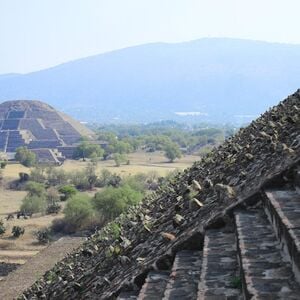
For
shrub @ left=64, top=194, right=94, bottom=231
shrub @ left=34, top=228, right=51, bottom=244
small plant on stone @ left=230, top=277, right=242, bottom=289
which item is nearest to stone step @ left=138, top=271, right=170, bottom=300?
small plant on stone @ left=230, top=277, right=242, bottom=289

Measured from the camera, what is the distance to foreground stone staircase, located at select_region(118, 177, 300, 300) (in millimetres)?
3639

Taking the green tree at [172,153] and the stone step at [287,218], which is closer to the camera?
the stone step at [287,218]

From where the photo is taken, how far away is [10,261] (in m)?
34.8

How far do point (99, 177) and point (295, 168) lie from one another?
69.1 meters

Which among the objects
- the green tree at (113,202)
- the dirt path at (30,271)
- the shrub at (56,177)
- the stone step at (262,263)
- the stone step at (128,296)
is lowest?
the shrub at (56,177)

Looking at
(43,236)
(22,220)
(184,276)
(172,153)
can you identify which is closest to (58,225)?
(43,236)

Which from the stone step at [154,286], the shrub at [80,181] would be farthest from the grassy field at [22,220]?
the stone step at [154,286]

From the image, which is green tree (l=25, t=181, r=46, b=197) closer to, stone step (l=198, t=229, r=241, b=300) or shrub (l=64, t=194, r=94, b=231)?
Result: shrub (l=64, t=194, r=94, b=231)

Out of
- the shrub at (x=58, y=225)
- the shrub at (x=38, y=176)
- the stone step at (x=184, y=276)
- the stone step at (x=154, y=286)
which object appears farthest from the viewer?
the shrub at (x=38, y=176)

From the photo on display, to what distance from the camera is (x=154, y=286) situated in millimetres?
4938

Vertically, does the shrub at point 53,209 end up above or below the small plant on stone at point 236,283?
below

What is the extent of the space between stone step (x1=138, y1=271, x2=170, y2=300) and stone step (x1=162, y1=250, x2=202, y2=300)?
0.15m

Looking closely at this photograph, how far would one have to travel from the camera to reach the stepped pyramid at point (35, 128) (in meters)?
136

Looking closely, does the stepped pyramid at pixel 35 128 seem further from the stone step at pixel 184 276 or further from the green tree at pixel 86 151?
the stone step at pixel 184 276
